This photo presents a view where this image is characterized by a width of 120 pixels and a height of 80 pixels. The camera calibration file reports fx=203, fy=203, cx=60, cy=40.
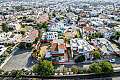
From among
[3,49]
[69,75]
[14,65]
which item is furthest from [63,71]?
[3,49]

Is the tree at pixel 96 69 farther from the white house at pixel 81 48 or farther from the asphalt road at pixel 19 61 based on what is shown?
the asphalt road at pixel 19 61

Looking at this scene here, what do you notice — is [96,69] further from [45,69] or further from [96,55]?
[45,69]

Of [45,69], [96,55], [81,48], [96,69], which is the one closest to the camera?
[96,69]

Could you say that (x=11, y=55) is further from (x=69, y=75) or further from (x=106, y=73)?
(x=106, y=73)

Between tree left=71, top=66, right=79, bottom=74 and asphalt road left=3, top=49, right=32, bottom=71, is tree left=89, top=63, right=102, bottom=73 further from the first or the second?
asphalt road left=3, top=49, right=32, bottom=71

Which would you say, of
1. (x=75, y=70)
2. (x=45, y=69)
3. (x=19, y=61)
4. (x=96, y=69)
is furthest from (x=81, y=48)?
(x=19, y=61)

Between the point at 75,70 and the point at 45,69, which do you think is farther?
the point at 75,70

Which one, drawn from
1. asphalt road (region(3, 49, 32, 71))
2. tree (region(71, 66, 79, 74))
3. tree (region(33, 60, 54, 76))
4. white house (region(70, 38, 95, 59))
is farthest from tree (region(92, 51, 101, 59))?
asphalt road (region(3, 49, 32, 71))

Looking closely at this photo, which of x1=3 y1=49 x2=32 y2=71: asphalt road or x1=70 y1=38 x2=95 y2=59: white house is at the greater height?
x1=70 y1=38 x2=95 y2=59: white house

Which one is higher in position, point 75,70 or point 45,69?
point 45,69
